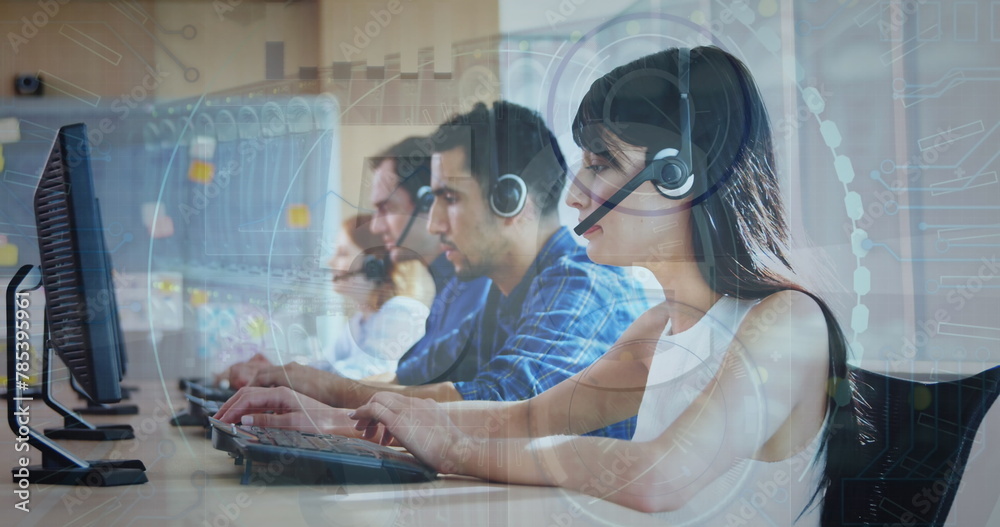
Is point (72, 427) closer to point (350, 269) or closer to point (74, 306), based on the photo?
point (74, 306)

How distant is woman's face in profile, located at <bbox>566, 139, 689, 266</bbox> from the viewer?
185cm

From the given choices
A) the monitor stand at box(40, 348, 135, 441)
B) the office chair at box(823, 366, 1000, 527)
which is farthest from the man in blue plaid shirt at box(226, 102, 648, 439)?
the office chair at box(823, 366, 1000, 527)

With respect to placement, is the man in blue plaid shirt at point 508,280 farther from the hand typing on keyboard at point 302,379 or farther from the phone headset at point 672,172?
the phone headset at point 672,172

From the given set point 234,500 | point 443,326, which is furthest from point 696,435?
point 234,500

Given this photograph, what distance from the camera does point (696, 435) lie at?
6.10 feet

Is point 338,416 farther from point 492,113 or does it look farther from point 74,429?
point 492,113

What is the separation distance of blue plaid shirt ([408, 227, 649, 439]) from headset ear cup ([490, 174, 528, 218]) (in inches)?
4.6

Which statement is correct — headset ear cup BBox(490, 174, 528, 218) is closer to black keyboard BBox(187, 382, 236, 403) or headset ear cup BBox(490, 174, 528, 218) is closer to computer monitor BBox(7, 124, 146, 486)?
black keyboard BBox(187, 382, 236, 403)

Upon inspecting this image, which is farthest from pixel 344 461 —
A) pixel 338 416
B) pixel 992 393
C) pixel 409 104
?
pixel 992 393

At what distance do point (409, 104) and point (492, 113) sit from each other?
202 millimetres

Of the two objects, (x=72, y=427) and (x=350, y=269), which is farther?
(x=72, y=427)

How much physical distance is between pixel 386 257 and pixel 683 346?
0.75 meters

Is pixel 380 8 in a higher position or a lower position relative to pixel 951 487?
higher

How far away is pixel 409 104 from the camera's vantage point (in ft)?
6.05
